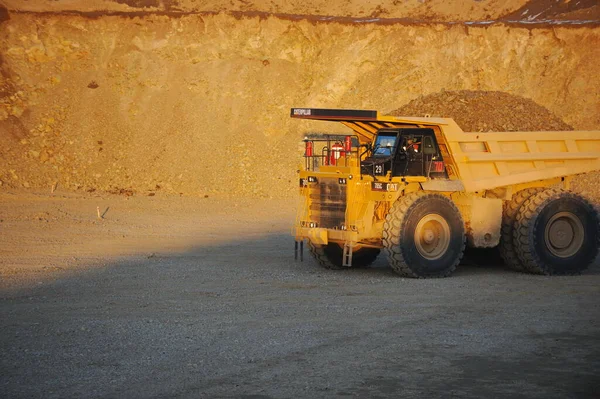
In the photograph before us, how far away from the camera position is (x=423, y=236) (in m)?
15.0

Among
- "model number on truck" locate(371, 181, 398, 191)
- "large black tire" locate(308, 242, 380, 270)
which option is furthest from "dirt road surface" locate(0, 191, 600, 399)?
"model number on truck" locate(371, 181, 398, 191)

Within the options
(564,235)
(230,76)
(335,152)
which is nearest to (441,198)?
(335,152)

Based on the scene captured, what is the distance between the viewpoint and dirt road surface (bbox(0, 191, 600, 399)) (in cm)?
908

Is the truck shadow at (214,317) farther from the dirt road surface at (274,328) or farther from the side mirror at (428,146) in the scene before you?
the side mirror at (428,146)

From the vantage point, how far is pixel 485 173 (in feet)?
51.3

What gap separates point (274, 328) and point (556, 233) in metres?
6.71

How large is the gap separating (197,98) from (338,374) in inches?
1146

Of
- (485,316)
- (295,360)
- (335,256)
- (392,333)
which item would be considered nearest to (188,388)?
(295,360)

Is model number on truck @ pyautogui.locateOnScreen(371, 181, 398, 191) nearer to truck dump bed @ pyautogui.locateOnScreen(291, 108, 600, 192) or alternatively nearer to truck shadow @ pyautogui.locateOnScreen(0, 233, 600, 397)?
truck dump bed @ pyautogui.locateOnScreen(291, 108, 600, 192)

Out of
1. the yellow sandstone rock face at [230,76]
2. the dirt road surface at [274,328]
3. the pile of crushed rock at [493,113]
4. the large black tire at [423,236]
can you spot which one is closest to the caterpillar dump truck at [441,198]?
the large black tire at [423,236]

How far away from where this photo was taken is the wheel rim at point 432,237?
15.0m

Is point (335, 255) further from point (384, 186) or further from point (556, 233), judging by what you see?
point (556, 233)

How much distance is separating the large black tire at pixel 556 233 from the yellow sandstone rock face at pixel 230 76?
18657 mm

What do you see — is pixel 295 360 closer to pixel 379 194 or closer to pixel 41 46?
pixel 379 194
